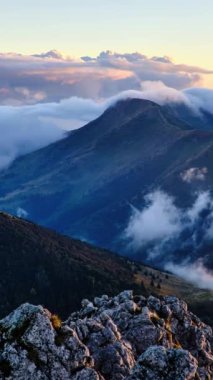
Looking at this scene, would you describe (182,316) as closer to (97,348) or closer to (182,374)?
(97,348)

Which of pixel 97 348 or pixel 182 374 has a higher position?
pixel 97 348

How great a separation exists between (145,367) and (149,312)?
53.6 metres

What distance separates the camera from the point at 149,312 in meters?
119

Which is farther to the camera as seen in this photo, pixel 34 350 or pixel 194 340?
pixel 194 340

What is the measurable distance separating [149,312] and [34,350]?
163ft

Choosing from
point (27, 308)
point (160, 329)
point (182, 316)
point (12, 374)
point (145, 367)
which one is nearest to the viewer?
point (145, 367)

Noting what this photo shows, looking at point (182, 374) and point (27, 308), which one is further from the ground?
point (27, 308)

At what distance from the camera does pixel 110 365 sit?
93375mm

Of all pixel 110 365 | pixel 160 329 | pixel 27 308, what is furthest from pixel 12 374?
pixel 160 329

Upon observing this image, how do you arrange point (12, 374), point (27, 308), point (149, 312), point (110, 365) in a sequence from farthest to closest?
point (149, 312), point (110, 365), point (27, 308), point (12, 374)

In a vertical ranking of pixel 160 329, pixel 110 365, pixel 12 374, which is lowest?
pixel 12 374

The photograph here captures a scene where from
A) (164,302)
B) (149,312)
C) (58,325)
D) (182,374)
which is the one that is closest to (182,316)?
(164,302)

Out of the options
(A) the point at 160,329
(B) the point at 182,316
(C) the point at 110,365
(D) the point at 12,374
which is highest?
(B) the point at 182,316

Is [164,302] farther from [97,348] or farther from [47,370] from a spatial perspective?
[47,370]
